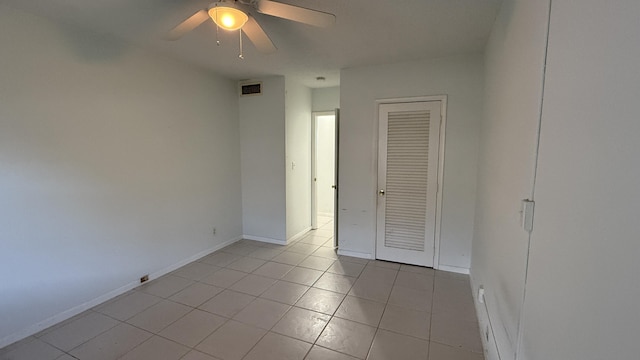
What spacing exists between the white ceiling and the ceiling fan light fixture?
1.51 ft

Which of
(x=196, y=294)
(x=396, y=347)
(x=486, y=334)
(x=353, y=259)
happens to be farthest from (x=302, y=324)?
(x=353, y=259)

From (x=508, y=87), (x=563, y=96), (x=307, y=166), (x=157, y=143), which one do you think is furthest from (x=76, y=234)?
(x=508, y=87)

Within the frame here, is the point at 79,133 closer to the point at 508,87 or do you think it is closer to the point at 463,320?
the point at 508,87

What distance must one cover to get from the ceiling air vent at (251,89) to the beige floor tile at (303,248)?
2.36 metres

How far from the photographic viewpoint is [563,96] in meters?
0.96

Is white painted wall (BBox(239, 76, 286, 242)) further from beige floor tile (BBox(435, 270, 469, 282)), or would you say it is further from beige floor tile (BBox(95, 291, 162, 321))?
beige floor tile (BBox(435, 270, 469, 282))

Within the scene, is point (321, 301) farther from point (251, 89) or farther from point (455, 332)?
point (251, 89)

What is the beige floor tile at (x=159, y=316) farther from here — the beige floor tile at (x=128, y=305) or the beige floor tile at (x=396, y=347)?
the beige floor tile at (x=396, y=347)

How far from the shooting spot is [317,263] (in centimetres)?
360

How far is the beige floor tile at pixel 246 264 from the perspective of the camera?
11.3 ft

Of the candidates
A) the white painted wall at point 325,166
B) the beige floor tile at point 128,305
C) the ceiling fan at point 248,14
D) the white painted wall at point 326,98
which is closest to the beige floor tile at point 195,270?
the beige floor tile at point 128,305

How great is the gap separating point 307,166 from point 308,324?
284 cm

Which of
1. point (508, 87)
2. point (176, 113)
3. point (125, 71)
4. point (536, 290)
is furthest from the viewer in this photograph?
point (176, 113)

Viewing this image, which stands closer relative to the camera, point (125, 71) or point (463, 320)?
point (463, 320)
